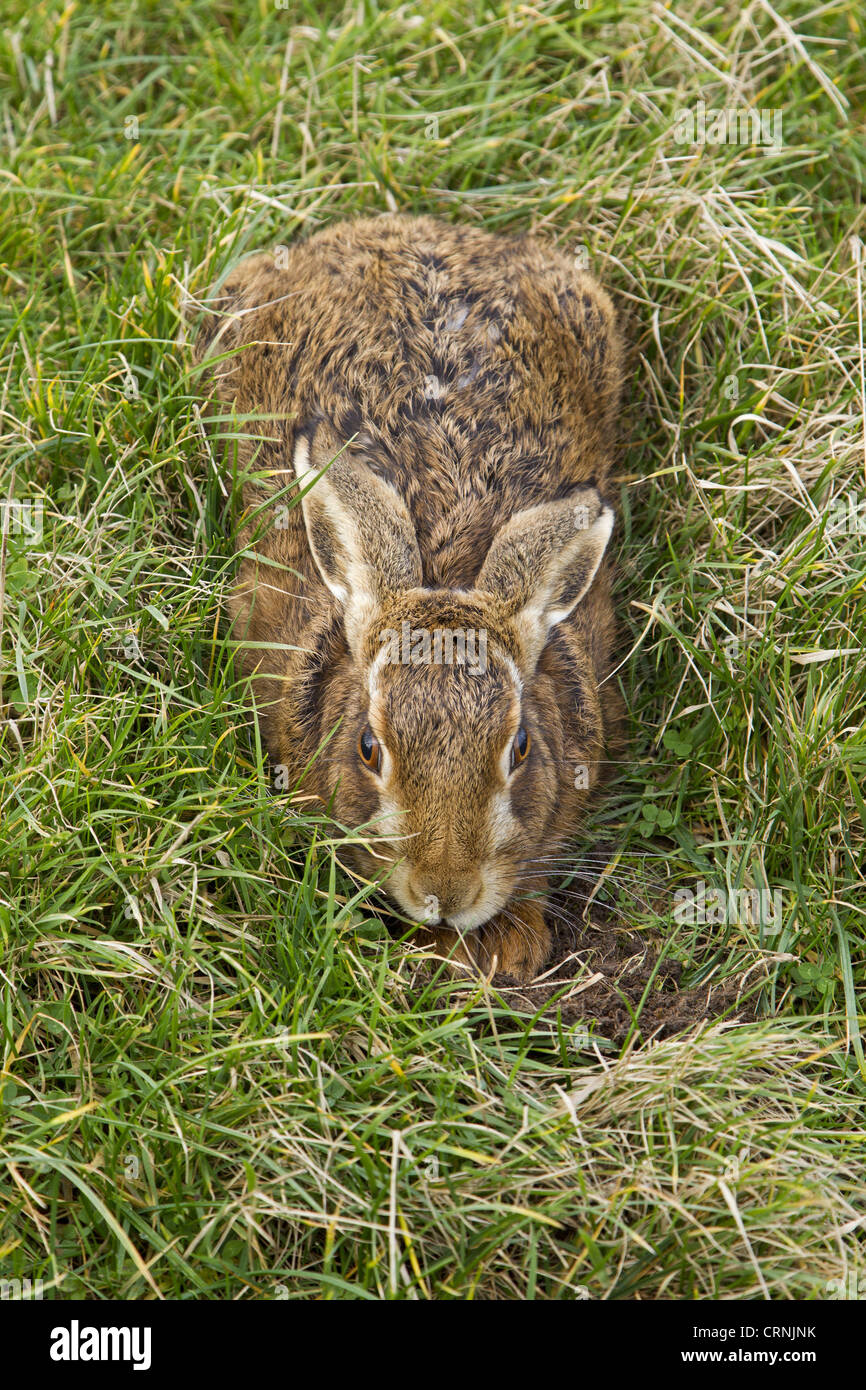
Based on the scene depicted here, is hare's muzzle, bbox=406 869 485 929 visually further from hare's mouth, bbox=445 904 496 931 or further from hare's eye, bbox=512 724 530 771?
hare's eye, bbox=512 724 530 771

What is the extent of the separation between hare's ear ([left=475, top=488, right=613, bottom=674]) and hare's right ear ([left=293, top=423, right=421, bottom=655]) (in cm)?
33

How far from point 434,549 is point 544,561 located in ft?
1.44

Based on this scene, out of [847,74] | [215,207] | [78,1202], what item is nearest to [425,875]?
[78,1202]

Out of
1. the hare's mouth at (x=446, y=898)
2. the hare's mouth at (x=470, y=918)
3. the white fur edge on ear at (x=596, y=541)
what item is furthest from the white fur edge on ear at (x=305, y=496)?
the hare's mouth at (x=470, y=918)

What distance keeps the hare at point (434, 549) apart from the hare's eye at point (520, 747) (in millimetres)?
12

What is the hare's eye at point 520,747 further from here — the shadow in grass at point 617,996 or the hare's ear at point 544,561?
the shadow in grass at point 617,996

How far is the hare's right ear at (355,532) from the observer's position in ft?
17.4

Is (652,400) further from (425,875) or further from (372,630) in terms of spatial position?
(425,875)

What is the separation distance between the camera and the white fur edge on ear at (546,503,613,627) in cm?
552

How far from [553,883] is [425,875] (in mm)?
1162

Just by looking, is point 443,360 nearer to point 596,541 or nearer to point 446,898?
point 596,541

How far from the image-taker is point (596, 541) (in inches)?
218

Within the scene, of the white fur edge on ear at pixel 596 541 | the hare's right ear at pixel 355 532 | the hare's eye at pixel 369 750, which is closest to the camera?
the hare's eye at pixel 369 750

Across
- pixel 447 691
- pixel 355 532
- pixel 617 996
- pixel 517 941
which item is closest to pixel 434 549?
pixel 355 532
